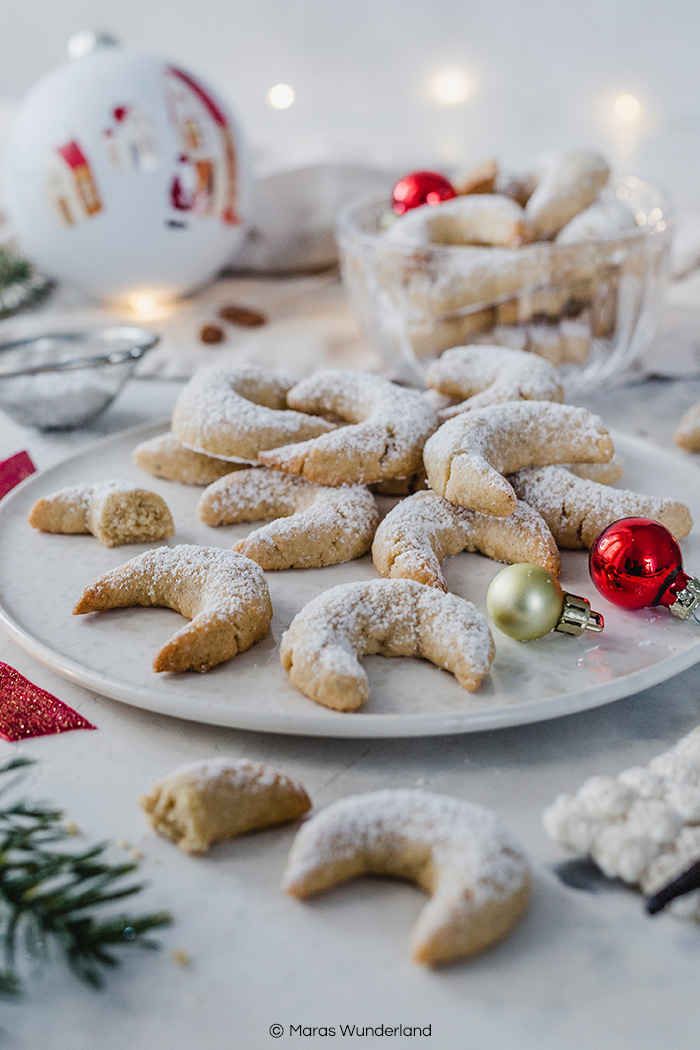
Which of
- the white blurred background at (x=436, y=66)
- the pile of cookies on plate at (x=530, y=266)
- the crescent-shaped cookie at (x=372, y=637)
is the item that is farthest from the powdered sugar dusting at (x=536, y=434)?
the white blurred background at (x=436, y=66)

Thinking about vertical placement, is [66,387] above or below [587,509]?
above

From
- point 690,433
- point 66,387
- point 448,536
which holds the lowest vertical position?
point 690,433

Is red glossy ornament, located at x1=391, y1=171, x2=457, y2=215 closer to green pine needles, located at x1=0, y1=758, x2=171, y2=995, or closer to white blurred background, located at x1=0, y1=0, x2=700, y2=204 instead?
white blurred background, located at x1=0, y1=0, x2=700, y2=204

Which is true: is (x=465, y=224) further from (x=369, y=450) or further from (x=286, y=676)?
(x=286, y=676)

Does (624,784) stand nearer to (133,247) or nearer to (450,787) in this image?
(450,787)

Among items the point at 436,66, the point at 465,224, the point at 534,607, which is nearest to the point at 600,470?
the point at 534,607

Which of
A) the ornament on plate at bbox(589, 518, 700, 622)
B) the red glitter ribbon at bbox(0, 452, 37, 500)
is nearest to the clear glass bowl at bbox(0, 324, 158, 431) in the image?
the red glitter ribbon at bbox(0, 452, 37, 500)

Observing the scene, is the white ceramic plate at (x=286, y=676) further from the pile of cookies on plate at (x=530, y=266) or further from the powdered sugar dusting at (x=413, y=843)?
the pile of cookies on plate at (x=530, y=266)
